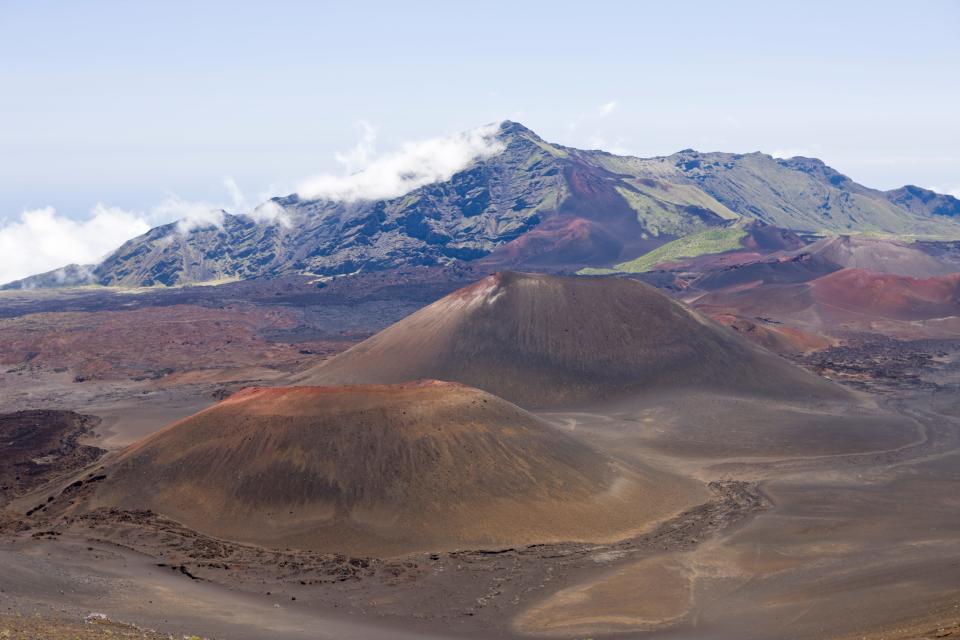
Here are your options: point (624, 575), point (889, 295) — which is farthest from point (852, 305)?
point (624, 575)

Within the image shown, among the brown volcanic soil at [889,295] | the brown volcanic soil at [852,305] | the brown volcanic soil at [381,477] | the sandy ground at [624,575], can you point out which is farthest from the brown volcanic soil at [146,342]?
the brown volcanic soil at [889,295]

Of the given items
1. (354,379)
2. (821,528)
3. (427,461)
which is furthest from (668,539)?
(354,379)

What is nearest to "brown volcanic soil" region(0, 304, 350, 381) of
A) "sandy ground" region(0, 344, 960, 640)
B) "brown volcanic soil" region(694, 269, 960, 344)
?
"brown volcanic soil" region(694, 269, 960, 344)

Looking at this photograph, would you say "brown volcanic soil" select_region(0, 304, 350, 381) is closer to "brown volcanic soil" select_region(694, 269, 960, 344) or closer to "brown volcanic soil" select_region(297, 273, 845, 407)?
"brown volcanic soil" select_region(297, 273, 845, 407)

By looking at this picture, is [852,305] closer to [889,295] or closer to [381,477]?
[889,295]

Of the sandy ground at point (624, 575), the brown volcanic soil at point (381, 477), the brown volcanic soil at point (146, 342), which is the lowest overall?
the sandy ground at point (624, 575)

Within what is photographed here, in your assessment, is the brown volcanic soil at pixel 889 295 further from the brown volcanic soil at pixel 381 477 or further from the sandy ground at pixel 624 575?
the brown volcanic soil at pixel 381 477

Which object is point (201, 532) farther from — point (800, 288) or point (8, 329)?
point (800, 288)
